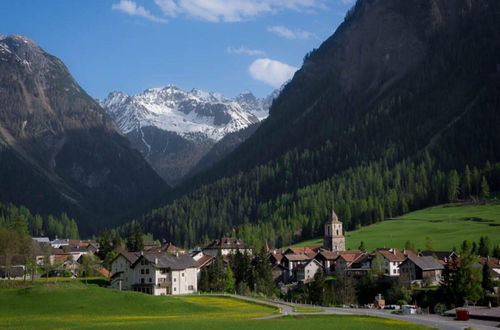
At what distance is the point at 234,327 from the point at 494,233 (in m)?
120

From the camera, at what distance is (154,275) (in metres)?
134

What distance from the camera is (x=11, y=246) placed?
135 m

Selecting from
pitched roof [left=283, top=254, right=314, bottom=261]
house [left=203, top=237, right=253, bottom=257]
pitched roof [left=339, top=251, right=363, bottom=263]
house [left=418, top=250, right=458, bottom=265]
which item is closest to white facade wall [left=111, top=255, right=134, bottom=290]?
pitched roof [left=283, top=254, right=314, bottom=261]

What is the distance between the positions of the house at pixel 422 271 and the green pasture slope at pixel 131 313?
45933 millimetres

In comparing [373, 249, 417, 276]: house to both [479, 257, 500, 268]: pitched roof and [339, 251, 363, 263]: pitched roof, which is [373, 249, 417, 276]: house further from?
[479, 257, 500, 268]: pitched roof

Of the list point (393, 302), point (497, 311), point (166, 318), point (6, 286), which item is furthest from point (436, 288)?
point (6, 286)

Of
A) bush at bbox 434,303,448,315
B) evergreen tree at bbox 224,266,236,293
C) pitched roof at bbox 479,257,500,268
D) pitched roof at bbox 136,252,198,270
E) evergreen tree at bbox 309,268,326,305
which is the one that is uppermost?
pitched roof at bbox 136,252,198,270

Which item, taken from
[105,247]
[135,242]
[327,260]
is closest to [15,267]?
[135,242]

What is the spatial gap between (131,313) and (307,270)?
266ft

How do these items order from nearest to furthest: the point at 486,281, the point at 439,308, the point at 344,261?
the point at 439,308
the point at 486,281
the point at 344,261

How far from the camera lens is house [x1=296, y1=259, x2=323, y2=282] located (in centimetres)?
16675

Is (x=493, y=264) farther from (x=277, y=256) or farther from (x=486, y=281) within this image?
(x=277, y=256)

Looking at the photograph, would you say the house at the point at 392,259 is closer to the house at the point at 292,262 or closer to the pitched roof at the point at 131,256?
the house at the point at 292,262

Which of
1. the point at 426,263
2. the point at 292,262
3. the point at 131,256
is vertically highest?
the point at 131,256
